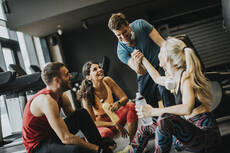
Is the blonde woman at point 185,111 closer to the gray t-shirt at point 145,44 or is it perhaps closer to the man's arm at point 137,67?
the man's arm at point 137,67

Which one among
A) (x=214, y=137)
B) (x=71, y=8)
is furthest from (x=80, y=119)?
(x=71, y=8)

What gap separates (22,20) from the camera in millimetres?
4496

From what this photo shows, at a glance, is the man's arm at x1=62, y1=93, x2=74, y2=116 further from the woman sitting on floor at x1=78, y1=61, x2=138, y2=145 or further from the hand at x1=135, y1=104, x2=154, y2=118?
the hand at x1=135, y1=104, x2=154, y2=118

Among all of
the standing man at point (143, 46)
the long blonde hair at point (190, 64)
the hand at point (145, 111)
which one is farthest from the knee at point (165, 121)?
the standing man at point (143, 46)

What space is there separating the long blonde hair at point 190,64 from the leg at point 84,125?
82 cm

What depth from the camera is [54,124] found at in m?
1.65

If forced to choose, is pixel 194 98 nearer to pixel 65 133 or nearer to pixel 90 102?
pixel 65 133

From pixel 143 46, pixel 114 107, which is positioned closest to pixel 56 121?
pixel 114 107

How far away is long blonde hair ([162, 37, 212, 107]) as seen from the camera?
1.43 meters

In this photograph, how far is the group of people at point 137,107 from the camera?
4.59 ft

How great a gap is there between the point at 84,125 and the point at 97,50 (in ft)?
14.8

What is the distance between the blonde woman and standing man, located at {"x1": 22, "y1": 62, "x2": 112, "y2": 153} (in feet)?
1.72

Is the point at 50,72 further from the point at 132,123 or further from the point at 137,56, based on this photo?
the point at 132,123

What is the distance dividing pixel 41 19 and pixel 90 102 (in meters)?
2.65
